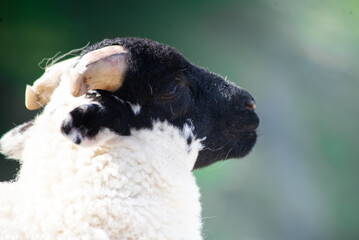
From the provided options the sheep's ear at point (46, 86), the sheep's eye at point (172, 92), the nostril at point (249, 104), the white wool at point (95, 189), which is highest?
the nostril at point (249, 104)

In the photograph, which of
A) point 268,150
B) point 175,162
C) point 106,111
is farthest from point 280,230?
point 106,111

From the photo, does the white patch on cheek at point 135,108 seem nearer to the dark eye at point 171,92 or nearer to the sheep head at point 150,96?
the sheep head at point 150,96

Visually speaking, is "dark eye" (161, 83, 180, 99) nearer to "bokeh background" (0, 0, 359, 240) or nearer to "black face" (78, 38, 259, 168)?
"black face" (78, 38, 259, 168)

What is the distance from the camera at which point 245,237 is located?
20.2 feet

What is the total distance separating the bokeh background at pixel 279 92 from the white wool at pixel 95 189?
354 centimetres

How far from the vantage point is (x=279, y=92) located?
262 inches

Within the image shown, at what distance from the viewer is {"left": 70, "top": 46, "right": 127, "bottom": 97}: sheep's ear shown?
1.92 m

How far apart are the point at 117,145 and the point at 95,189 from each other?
0.86ft

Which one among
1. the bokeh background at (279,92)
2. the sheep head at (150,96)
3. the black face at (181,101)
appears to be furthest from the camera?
the bokeh background at (279,92)

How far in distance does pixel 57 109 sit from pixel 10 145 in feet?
1.47

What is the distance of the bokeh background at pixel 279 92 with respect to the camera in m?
6.01

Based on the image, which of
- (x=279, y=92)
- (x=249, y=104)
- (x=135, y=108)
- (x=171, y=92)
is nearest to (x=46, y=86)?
(x=135, y=108)

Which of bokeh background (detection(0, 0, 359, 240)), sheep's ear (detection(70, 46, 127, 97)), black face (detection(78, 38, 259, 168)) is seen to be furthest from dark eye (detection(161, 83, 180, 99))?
bokeh background (detection(0, 0, 359, 240))

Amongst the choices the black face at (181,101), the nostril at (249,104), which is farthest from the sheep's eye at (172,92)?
the nostril at (249,104)
